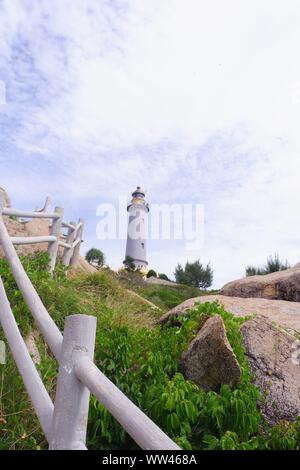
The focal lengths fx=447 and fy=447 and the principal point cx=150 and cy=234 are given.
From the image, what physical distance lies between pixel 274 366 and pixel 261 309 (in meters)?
1.79

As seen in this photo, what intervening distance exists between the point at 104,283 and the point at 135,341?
3.64m

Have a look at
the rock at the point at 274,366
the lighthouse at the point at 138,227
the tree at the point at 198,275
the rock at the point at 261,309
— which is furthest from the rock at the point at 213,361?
the lighthouse at the point at 138,227

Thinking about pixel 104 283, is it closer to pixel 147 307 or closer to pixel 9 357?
pixel 147 307

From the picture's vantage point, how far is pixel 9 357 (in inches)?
159

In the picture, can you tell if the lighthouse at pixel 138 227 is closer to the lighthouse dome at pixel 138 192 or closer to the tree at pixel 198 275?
the lighthouse dome at pixel 138 192

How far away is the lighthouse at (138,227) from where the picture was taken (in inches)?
1821

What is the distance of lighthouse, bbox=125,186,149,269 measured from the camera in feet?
152

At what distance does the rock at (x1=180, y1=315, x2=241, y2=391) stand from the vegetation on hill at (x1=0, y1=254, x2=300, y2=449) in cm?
19

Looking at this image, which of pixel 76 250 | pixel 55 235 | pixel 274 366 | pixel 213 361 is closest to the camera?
pixel 213 361

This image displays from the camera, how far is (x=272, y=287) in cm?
917

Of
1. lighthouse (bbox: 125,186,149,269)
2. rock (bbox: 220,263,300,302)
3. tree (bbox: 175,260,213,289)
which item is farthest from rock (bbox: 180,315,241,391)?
lighthouse (bbox: 125,186,149,269)

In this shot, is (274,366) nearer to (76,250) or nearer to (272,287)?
(272,287)

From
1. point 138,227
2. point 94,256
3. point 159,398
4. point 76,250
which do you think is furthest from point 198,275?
point 159,398

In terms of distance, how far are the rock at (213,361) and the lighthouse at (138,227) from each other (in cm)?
4112
